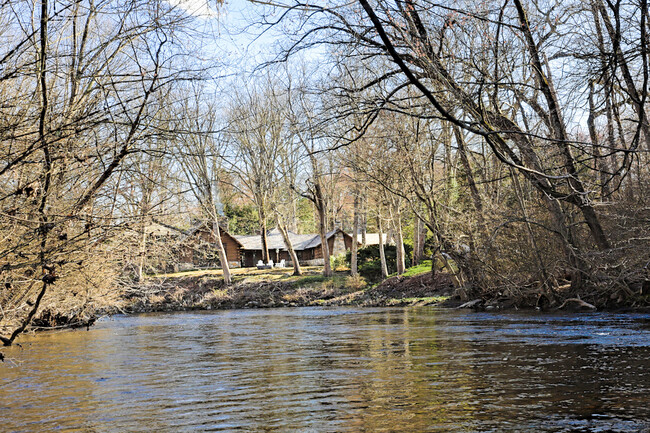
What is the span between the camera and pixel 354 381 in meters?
9.55

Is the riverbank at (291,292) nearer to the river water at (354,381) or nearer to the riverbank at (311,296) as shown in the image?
the riverbank at (311,296)

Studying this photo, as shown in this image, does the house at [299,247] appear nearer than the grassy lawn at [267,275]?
No

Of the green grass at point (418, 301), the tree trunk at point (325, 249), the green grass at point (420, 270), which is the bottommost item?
the green grass at point (418, 301)

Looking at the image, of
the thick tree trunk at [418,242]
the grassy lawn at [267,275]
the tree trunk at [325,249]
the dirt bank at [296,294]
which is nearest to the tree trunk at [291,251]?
the grassy lawn at [267,275]

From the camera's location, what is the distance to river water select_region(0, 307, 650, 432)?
6.96 m

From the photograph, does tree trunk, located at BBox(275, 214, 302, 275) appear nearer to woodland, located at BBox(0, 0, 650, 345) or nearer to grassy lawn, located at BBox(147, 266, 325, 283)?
grassy lawn, located at BBox(147, 266, 325, 283)

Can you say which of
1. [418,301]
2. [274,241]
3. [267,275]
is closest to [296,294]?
[267,275]

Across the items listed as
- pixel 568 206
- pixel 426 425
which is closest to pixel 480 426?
pixel 426 425

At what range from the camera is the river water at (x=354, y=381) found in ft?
22.8

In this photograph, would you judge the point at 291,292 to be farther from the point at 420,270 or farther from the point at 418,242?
the point at 418,242

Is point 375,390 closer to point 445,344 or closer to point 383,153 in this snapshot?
point 445,344

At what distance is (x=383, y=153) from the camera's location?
26.0 m

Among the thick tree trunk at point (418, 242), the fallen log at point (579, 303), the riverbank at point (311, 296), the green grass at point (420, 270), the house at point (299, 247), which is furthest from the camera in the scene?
the house at point (299, 247)

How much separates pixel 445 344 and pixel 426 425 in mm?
7162
